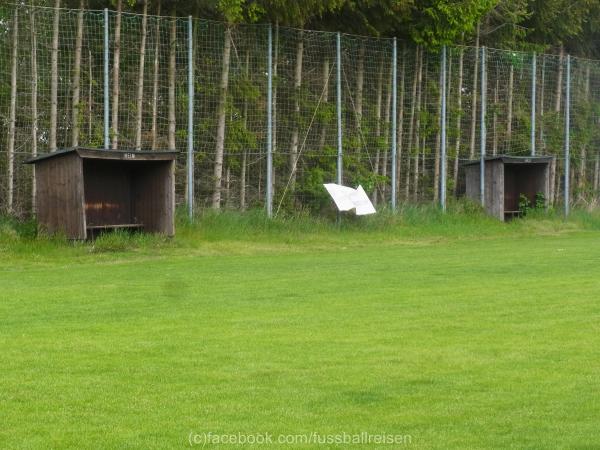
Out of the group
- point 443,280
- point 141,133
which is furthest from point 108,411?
point 141,133

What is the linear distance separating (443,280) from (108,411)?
33.4 ft

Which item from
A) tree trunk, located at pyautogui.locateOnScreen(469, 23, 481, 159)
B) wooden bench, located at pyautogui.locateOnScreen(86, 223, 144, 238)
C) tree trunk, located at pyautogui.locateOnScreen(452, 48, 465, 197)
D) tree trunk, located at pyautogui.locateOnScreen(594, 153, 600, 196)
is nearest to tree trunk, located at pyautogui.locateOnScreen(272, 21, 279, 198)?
wooden bench, located at pyautogui.locateOnScreen(86, 223, 144, 238)

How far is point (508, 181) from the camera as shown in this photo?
3722 centimetres

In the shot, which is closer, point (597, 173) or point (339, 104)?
point (339, 104)

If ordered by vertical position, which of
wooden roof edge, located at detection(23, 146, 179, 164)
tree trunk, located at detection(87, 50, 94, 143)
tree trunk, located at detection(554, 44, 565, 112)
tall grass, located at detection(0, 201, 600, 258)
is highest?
tree trunk, located at detection(554, 44, 565, 112)

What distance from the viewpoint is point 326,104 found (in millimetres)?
31266

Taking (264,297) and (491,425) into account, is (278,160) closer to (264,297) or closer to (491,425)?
(264,297)

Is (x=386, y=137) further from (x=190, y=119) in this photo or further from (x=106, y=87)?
(x=106, y=87)

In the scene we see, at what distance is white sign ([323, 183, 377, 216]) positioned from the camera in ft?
98.0

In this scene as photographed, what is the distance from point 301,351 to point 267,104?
19505 mm

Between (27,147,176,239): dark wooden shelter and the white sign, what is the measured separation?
5528 millimetres

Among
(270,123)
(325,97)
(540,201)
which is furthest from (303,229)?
(540,201)

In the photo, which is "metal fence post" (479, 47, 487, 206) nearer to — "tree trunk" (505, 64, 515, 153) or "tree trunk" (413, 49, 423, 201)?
"tree trunk" (505, 64, 515, 153)

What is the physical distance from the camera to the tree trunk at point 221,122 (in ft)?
94.0
